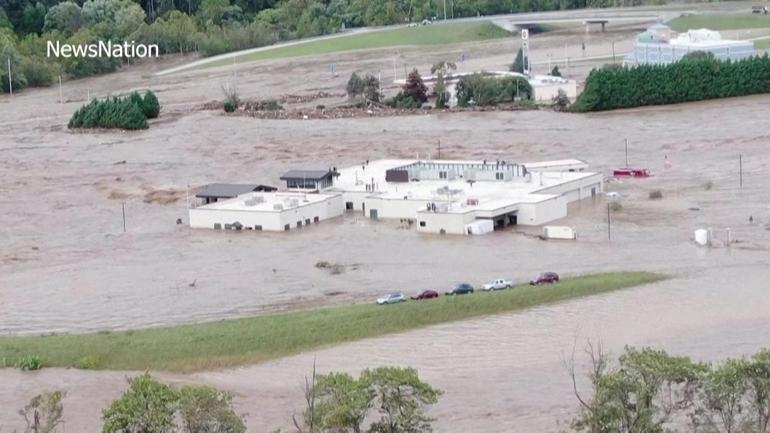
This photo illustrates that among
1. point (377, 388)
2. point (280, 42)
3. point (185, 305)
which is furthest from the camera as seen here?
point (280, 42)

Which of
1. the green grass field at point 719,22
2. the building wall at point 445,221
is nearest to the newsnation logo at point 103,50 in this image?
→ the green grass field at point 719,22

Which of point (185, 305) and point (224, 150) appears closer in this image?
point (185, 305)

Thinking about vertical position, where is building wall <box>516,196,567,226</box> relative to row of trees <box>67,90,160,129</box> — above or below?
below

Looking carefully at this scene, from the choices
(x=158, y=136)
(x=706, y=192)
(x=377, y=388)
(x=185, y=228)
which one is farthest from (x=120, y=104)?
(x=377, y=388)

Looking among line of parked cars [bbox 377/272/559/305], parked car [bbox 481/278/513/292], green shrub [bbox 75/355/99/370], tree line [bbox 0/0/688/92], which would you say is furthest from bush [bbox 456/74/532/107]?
green shrub [bbox 75/355/99/370]

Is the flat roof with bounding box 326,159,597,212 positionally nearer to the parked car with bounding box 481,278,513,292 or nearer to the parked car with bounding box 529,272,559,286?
the parked car with bounding box 529,272,559,286

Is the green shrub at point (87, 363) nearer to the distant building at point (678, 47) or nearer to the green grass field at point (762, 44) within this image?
the distant building at point (678, 47)

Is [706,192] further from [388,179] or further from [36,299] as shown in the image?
[36,299]
